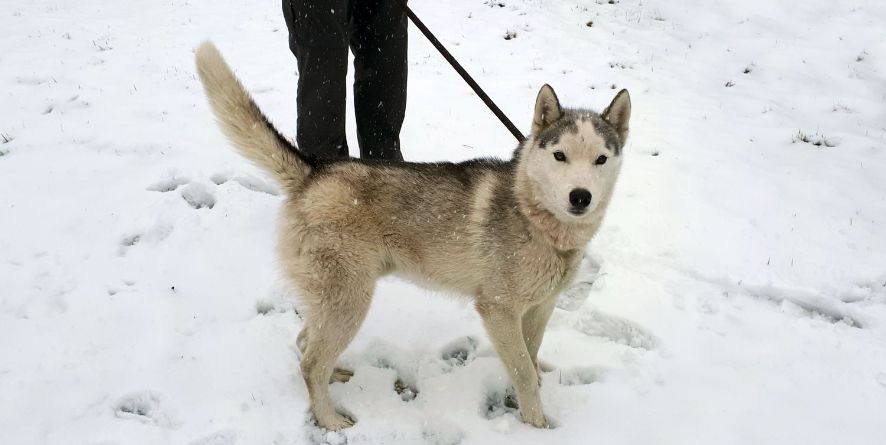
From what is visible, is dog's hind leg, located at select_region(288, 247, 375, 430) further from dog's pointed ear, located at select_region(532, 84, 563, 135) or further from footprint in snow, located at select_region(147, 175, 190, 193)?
footprint in snow, located at select_region(147, 175, 190, 193)

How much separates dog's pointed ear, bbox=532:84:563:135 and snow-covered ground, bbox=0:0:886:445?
4.48 ft

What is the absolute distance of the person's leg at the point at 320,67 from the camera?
143 inches

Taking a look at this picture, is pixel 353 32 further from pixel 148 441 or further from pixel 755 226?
pixel 755 226

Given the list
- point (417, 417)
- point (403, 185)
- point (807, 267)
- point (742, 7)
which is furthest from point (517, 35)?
point (417, 417)

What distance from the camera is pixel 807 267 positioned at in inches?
156

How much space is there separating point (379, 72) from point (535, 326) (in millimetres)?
2392

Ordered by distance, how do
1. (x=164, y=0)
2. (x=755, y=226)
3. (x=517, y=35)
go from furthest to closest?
(x=164, y=0) < (x=517, y=35) < (x=755, y=226)

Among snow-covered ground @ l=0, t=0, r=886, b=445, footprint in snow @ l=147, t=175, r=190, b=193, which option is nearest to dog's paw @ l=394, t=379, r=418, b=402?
snow-covered ground @ l=0, t=0, r=886, b=445

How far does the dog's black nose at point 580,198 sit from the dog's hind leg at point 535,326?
785 millimetres

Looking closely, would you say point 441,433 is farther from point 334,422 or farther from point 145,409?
point 145,409

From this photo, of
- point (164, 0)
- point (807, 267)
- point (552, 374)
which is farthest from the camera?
point (164, 0)

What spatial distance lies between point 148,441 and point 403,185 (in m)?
1.84

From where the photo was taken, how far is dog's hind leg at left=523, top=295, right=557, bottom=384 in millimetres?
3123

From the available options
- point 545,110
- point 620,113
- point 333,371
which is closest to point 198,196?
point 333,371
